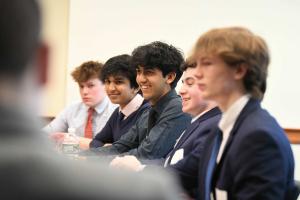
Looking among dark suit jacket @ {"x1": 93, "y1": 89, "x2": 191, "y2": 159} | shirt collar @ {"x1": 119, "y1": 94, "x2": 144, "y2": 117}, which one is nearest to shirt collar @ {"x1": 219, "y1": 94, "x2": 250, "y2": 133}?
dark suit jacket @ {"x1": 93, "y1": 89, "x2": 191, "y2": 159}

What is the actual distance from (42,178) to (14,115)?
0.07 meters

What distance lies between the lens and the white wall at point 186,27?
3908 millimetres

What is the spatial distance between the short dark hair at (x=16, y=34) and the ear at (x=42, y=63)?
0.01 metres

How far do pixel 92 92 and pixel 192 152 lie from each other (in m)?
1.67

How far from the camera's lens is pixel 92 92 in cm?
346

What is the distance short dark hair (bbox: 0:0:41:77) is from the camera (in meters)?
0.47

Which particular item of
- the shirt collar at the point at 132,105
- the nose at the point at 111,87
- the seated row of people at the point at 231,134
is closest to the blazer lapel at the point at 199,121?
the seated row of people at the point at 231,134

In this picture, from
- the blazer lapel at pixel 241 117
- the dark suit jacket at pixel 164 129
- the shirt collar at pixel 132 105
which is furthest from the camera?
the shirt collar at pixel 132 105

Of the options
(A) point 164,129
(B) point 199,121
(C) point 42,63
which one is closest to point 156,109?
(A) point 164,129

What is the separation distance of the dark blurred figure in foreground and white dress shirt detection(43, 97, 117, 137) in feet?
9.61

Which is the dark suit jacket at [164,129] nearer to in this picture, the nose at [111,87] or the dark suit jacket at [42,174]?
the nose at [111,87]

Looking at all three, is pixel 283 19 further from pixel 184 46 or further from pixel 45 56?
pixel 45 56

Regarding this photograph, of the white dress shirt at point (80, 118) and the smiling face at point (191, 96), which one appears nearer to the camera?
the smiling face at point (191, 96)

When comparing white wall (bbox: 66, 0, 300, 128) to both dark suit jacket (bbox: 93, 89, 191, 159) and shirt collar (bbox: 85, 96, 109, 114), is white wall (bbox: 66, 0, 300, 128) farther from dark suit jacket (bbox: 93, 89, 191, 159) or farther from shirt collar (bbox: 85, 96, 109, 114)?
dark suit jacket (bbox: 93, 89, 191, 159)
